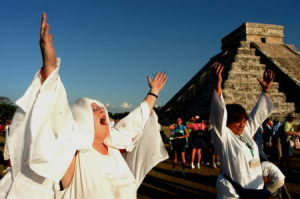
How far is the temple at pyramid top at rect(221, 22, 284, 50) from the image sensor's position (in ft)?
100

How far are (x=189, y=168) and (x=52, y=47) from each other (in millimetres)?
8586

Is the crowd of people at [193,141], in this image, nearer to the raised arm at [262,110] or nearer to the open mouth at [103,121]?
the raised arm at [262,110]

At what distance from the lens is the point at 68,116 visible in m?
1.90

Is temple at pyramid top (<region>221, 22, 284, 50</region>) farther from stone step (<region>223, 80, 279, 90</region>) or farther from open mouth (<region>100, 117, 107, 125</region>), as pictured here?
open mouth (<region>100, 117, 107, 125</region>)

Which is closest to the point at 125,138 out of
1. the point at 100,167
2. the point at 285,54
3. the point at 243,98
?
the point at 100,167

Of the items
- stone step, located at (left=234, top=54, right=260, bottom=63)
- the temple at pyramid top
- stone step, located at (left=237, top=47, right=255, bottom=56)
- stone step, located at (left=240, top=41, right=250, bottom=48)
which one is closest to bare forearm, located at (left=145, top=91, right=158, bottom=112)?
stone step, located at (left=234, top=54, right=260, bottom=63)

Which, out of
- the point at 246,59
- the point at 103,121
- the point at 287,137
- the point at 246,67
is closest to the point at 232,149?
the point at 103,121

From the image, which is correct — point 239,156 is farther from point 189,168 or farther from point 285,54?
point 285,54

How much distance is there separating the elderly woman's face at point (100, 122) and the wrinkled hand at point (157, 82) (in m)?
0.67

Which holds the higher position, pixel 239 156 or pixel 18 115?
pixel 18 115

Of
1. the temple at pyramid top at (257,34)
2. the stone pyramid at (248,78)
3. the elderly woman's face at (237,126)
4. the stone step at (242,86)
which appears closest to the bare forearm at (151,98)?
the elderly woman's face at (237,126)

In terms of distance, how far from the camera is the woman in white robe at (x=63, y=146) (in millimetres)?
1702

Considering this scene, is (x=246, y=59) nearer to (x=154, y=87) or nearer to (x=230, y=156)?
(x=230, y=156)

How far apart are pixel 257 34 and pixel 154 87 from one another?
31.5m
